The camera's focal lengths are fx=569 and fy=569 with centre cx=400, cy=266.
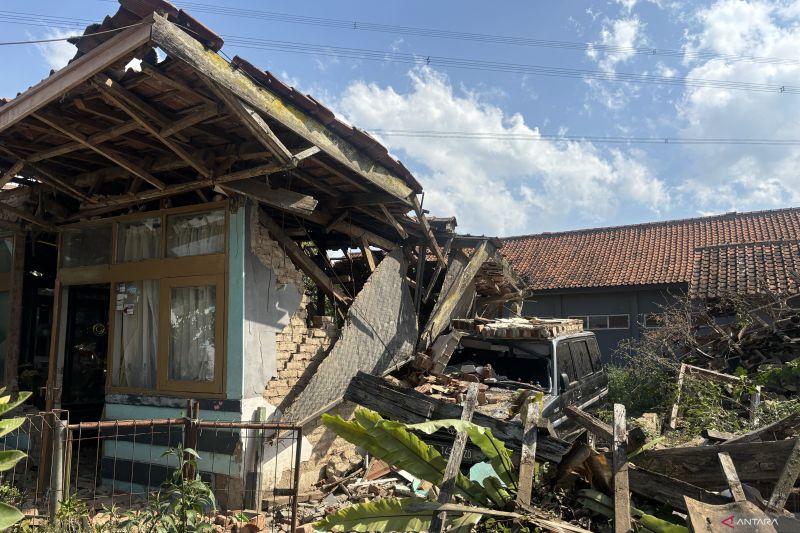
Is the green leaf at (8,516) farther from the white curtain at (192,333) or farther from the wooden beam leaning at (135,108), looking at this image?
the white curtain at (192,333)

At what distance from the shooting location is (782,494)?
12.2ft

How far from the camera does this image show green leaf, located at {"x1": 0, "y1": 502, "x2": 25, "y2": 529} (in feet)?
9.41

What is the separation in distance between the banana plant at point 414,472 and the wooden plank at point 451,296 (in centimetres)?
434

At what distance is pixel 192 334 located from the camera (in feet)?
22.4

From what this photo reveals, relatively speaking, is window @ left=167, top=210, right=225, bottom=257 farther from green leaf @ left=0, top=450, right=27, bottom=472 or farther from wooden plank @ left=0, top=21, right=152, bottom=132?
green leaf @ left=0, top=450, right=27, bottom=472

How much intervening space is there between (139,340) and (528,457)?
17.7 ft

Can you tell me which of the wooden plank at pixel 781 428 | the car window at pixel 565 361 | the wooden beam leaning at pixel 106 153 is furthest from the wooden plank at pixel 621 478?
the wooden beam leaning at pixel 106 153

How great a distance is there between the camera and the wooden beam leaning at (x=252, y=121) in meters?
4.93

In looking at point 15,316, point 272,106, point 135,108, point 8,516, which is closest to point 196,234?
point 135,108

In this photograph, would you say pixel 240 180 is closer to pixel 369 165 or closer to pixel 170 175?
pixel 170 175

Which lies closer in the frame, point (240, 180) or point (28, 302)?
point (240, 180)

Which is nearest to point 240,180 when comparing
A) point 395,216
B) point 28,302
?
point 395,216

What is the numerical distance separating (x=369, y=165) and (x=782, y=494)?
5.32 meters

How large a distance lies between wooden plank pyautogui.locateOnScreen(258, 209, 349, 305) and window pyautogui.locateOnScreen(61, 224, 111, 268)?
2.44 meters
